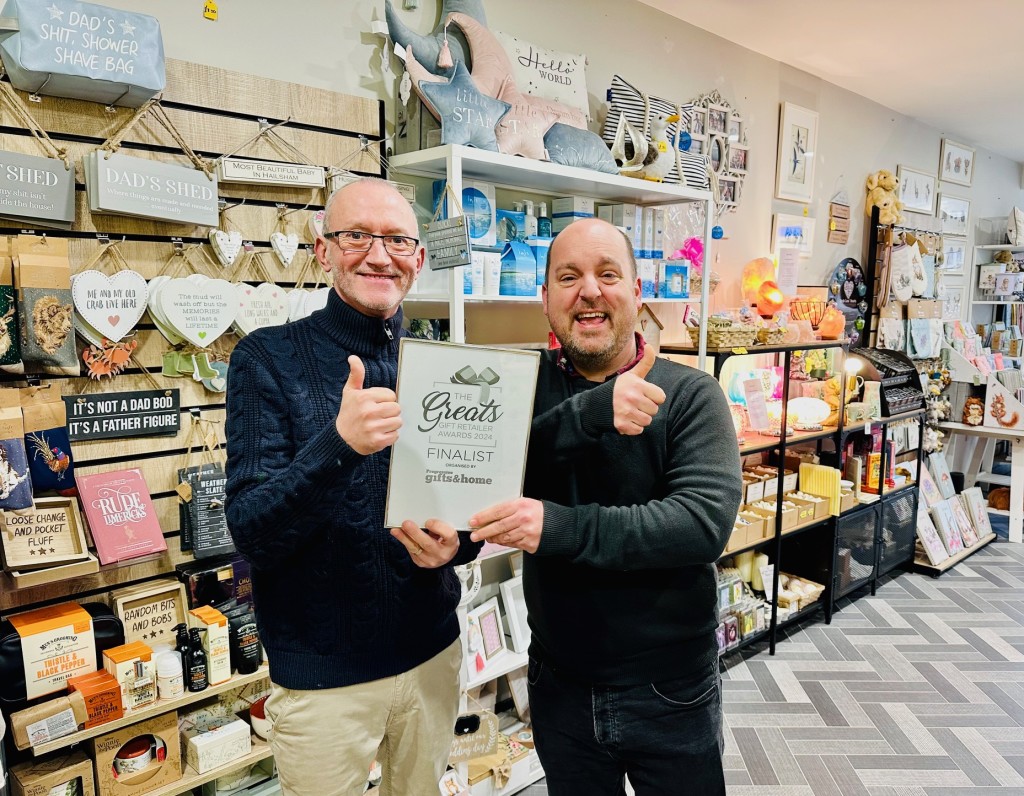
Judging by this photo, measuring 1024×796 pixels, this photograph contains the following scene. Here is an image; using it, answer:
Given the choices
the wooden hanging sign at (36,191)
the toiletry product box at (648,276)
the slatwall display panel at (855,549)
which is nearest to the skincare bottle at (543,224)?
the toiletry product box at (648,276)

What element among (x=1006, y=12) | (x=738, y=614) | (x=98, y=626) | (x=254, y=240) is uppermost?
(x=1006, y=12)

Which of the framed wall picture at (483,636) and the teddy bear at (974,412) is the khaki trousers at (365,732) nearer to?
the framed wall picture at (483,636)

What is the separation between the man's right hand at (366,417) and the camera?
108 cm

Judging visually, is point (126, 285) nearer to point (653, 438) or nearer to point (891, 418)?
point (653, 438)

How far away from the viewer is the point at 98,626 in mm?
1739

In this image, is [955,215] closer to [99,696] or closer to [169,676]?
[169,676]

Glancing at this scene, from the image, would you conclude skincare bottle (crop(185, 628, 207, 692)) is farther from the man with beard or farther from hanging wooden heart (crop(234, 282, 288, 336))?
the man with beard

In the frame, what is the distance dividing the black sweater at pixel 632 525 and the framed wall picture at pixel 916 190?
187 inches

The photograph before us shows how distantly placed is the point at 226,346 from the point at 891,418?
12.3 feet

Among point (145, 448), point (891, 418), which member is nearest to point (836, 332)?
point (891, 418)

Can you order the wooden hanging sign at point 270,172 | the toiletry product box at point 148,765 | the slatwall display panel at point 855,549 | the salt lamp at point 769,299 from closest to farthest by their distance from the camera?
the toiletry product box at point 148,765, the wooden hanging sign at point 270,172, the salt lamp at point 769,299, the slatwall display panel at point 855,549

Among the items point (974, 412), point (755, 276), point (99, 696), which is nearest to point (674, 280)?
point (755, 276)

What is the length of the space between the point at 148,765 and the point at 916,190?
5977 millimetres

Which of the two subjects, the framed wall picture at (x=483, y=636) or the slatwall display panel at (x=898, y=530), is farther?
the slatwall display panel at (x=898, y=530)
